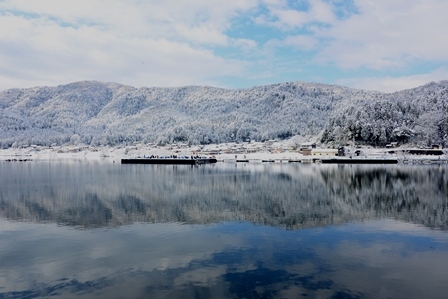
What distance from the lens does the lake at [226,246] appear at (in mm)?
10414

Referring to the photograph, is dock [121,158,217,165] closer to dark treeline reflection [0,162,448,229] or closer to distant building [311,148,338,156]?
distant building [311,148,338,156]

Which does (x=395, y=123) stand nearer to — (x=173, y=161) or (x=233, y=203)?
(x=173, y=161)

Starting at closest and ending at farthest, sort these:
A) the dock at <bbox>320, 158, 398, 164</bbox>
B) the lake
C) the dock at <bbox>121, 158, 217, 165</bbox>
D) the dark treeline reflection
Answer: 1. the lake
2. the dark treeline reflection
3. the dock at <bbox>320, 158, 398, 164</bbox>
4. the dock at <bbox>121, 158, 217, 165</bbox>

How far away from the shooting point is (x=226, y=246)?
572 inches

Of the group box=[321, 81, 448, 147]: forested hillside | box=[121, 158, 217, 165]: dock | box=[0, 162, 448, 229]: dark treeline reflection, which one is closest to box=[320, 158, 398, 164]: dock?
box=[321, 81, 448, 147]: forested hillside

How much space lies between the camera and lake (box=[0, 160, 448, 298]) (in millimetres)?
10414

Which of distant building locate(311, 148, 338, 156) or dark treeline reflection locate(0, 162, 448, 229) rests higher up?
distant building locate(311, 148, 338, 156)

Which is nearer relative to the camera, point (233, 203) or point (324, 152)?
point (233, 203)

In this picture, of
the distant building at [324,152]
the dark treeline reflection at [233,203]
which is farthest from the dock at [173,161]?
the dark treeline reflection at [233,203]

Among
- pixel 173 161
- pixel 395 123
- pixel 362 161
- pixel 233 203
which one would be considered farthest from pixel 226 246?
pixel 395 123

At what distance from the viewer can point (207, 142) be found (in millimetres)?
166375

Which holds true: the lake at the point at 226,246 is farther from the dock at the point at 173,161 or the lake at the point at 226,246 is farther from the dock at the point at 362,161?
the dock at the point at 173,161

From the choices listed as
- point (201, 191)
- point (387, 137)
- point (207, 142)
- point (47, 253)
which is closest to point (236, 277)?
point (47, 253)

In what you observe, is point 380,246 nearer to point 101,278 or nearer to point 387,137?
point 101,278
